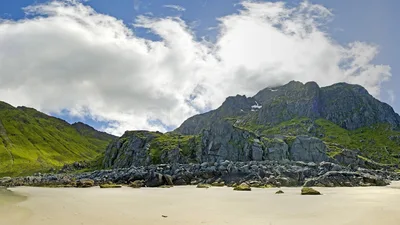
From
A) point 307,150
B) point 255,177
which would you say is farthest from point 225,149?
point 255,177

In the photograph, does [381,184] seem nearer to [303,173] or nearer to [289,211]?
[303,173]

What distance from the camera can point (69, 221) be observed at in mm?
16891

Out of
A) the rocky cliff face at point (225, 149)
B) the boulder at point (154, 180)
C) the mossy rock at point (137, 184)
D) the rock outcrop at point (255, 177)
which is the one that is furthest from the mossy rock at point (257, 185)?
the rocky cliff face at point (225, 149)

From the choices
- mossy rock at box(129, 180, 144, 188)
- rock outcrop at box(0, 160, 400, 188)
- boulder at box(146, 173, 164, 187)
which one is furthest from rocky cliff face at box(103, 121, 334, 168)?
mossy rock at box(129, 180, 144, 188)

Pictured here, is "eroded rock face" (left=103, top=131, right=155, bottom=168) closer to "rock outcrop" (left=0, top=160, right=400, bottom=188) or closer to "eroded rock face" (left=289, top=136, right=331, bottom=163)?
"eroded rock face" (left=289, top=136, right=331, bottom=163)

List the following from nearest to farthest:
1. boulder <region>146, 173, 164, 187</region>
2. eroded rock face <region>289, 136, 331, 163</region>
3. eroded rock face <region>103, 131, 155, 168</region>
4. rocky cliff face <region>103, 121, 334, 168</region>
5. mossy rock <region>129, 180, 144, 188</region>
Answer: mossy rock <region>129, 180, 144, 188</region>, boulder <region>146, 173, 164, 187</region>, rocky cliff face <region>103, 121, 334, 168</region>, eroded rock face <region>289, 136, 331, 163</region>, eroded rock face <region>103, 131, 155, 168</region>

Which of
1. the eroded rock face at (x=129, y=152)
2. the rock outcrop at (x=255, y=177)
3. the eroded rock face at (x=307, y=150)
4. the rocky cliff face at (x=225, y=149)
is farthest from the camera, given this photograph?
the eroded rock face at (x=129, y=152)

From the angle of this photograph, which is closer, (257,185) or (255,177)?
(257,185)

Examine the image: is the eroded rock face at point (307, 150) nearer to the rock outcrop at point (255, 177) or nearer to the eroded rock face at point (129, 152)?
the rock outcrop at point (255, 177)

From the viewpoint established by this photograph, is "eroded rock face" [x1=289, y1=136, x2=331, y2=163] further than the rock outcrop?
Yes

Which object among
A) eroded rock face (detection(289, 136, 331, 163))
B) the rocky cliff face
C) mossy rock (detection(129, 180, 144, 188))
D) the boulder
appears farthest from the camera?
eroded rock face (detection(289, 136, 331, 163))

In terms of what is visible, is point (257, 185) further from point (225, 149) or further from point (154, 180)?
point (225, 149)

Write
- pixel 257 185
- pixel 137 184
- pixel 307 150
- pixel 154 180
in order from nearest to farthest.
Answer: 1. pixel 257 185
2. pixel 137 184
3. pixel 154 180
4. pixel 307 150

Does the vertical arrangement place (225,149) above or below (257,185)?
above
